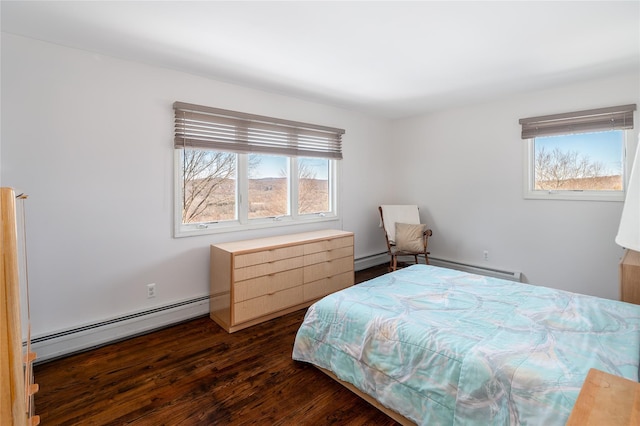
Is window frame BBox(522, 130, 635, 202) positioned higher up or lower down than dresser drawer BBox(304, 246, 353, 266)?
higher up

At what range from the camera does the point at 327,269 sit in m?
3.53

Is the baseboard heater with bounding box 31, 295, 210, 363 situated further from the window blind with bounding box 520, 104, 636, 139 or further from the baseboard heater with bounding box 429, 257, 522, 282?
the window blind with bounding box 520, 104, 636, 139

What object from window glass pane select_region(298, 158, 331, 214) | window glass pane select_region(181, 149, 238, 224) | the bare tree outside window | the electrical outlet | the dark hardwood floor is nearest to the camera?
the dark hardwood floor

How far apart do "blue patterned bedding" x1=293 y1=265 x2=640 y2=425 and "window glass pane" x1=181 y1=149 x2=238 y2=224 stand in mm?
1610

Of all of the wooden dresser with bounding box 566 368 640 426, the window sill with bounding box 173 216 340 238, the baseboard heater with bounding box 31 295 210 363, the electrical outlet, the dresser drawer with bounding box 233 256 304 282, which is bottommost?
the baseboard heater with bounding box 31 295 210 363

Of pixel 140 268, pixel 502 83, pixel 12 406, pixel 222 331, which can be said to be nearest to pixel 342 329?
pixel 222 331

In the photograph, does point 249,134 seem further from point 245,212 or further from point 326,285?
point 326,285

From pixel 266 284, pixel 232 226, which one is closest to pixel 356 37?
pixel 232 226

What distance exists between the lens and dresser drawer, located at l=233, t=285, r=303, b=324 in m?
2.78

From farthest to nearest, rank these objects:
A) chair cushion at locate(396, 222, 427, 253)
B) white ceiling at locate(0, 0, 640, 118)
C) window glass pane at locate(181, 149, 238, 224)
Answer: chair cushion at locate(396, 222, 427, 253), window glass pane at locate(181, 149, 238, 224), white ceiling at locate(0, 0, 640, 118)

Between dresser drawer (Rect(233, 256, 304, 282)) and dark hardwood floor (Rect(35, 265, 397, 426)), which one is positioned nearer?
dark hardwood floor (Rect(35, 265, 397, 426))

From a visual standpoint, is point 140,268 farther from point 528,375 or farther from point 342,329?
point 528,375

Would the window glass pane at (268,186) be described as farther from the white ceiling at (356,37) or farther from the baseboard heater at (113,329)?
the baseboard heater at (113,329)

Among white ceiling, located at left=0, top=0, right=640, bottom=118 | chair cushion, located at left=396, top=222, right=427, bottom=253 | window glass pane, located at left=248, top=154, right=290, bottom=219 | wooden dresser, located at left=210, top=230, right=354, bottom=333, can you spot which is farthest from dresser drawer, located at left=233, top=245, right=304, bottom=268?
white ceiling, located at left=0, top=0, right=640, bottom=118
